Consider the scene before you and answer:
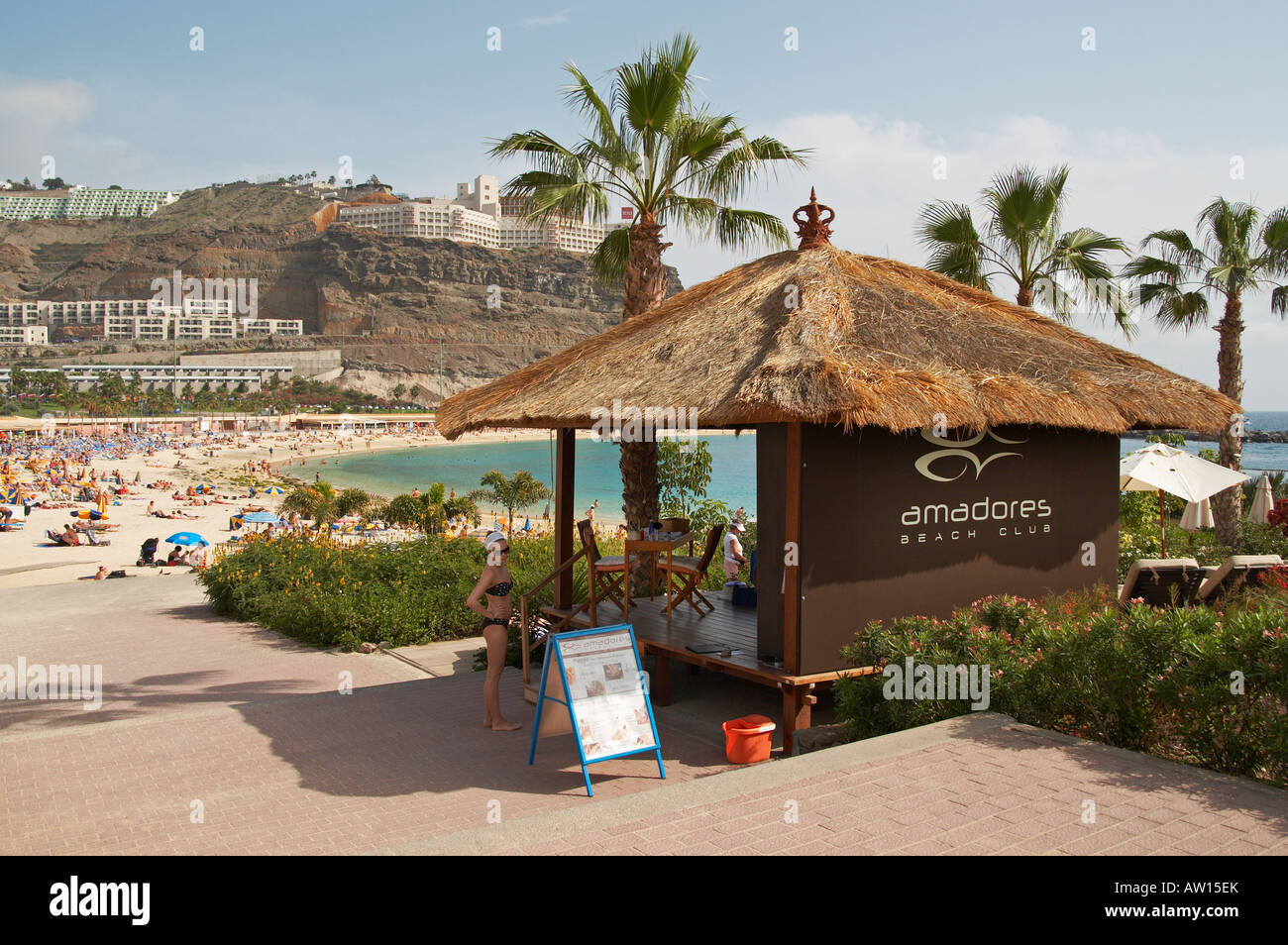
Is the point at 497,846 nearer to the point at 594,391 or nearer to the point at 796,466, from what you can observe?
the point at 796,466

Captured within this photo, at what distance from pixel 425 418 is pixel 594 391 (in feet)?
414

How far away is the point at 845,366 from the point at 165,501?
1540 inches

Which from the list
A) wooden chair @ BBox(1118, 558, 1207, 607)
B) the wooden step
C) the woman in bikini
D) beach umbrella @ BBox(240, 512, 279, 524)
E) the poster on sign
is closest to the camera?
the poster on sign

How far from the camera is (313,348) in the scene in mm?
150500

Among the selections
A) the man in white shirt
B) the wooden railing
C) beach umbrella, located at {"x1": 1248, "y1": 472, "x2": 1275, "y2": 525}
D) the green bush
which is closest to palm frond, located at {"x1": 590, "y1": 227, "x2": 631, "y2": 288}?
the man in white shirt

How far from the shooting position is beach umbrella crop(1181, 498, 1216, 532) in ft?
50.2

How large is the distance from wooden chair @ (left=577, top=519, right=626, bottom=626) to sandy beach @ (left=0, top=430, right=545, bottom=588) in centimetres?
1107

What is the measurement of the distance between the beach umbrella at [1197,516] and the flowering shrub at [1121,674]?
30.6 ft

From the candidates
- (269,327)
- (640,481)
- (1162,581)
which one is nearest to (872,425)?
(1162,581)

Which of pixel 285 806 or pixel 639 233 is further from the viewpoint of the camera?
pixel 639 233

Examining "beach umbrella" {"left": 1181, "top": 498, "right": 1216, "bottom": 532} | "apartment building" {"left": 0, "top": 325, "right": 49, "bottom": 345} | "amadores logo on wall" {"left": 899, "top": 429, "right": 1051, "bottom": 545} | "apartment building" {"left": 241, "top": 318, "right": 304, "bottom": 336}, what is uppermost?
"apartment building" {"left": 241, "top": 318, "right": 304, "bottom": 336}

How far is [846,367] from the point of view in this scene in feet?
21.0

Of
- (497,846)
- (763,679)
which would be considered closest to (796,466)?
(763,679)

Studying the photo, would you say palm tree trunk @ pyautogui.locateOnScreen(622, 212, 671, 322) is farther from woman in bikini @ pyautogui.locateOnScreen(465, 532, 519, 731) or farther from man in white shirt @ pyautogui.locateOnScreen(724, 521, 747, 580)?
woman in bikini @ pyautogui.locateOnScreen(465, 532, 519, 731)
